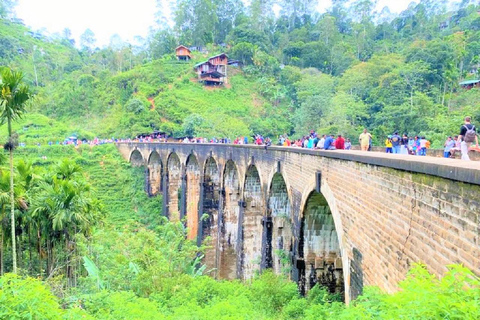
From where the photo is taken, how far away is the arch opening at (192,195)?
88.3ft

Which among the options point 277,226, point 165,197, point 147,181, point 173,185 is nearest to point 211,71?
point 147,181

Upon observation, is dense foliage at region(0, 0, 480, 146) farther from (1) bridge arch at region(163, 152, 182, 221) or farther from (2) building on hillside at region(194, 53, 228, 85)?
(1) bridge arch at region(163, 152, 182, 221)

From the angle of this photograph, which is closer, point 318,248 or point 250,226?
point 318,248

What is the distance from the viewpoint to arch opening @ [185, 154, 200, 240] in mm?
26922

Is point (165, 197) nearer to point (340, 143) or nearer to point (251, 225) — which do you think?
point (251, 225)

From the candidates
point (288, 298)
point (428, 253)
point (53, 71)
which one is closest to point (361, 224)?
point (428, 253)

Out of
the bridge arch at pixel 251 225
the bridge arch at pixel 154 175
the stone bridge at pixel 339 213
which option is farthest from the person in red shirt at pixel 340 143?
the bridge arch at pixel 154 175

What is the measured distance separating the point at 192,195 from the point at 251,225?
412 inches

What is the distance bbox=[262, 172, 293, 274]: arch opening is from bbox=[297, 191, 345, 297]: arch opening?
2480 mm

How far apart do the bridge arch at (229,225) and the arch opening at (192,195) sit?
20.0 ft

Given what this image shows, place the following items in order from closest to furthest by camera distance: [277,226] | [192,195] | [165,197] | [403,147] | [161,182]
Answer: [403,147] → [277,226] → [192,195] → [165,197] → [161,182]

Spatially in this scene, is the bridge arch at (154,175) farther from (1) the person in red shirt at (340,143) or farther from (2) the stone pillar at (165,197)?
(1) the person in red shirt at (340,143)

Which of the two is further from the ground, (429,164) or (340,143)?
(340,143)

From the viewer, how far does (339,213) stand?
332 inches
